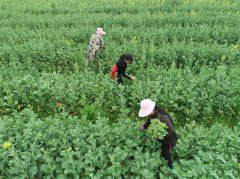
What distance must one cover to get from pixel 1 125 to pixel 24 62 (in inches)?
165

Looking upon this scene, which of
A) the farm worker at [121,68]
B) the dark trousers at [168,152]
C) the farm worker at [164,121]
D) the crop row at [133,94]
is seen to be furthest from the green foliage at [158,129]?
the farm worker at [121,68]

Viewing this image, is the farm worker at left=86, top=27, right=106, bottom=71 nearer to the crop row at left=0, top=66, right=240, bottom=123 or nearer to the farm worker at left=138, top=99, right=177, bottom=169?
the crop row at left=0, top=66, right=240, bottom=123

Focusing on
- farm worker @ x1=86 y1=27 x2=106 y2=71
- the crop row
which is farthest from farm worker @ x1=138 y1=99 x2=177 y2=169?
farm worker @ x1=86 y1=27 x2=106 y2=71

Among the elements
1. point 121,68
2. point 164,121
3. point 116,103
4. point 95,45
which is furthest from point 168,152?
point 95,45

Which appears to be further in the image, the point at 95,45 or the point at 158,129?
the point at 95,45

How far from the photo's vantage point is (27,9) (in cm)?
1451

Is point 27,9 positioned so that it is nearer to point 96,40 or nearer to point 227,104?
point 96,40

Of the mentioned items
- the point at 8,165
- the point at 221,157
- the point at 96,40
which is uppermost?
the point at 96,40

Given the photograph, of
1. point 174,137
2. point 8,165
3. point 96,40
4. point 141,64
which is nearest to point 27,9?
point 96,40

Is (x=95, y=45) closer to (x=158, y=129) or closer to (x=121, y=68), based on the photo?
(x=121, y=68)

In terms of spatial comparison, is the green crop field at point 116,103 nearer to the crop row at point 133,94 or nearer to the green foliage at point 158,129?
the crop row at point 133,94

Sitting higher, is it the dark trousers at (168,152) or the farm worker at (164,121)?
the farm worker at (164,121)

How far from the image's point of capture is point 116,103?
Result: 6184 mm

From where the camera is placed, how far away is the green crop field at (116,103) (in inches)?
148
